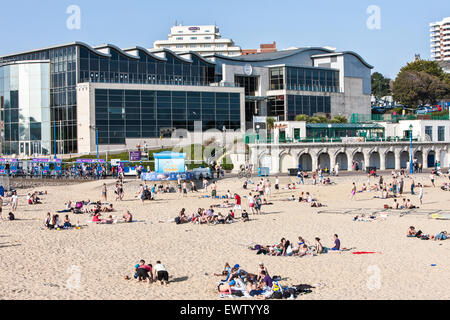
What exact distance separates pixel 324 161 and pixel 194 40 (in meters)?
102

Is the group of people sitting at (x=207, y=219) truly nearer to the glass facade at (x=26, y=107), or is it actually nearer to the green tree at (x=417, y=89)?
the glass facade at (x=26, y=107)

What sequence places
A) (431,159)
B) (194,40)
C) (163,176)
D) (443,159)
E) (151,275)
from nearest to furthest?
(151,275)
(163,176)
(431,159)
(443,159)
(194,40)

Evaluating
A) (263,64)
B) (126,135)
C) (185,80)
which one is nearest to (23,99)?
(126,135)

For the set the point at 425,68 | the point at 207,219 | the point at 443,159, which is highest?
the point at 425,68

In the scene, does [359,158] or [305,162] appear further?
[359,158]

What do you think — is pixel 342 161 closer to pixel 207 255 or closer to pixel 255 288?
pixel 207 255

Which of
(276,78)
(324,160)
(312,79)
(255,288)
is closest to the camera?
(255,288)

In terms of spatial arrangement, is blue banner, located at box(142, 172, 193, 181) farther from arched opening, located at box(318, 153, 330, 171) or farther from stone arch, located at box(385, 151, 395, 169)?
stone arch, located at box(385, 151, 395, 169)

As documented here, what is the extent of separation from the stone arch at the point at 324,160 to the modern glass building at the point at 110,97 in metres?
17.0

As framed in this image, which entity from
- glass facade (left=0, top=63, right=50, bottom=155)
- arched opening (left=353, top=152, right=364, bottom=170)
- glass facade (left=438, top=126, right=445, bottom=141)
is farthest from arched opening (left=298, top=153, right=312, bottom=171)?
glass facade (left=0, top=63, right=50, bottom=155)

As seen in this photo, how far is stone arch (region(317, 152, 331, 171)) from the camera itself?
59312 millimetres

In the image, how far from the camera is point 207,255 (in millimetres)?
21828

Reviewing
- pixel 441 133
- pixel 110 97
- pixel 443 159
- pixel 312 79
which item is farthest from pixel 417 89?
pixel 110 97

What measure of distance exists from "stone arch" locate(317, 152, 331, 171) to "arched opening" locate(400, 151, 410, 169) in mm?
9948
